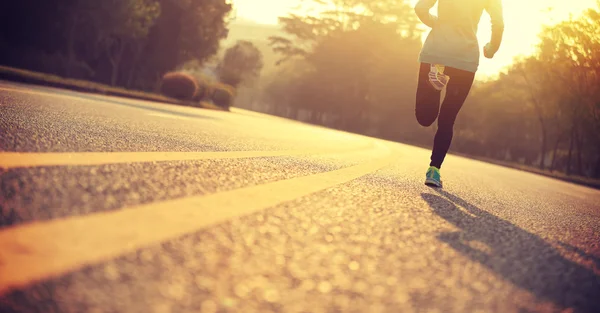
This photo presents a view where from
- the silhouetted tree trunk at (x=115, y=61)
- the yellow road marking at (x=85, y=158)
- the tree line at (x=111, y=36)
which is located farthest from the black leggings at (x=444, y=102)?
the silhouetted tree trunk at (x=115, y=61)

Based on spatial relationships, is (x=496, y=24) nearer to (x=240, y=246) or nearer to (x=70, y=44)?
(x=240, y=246)

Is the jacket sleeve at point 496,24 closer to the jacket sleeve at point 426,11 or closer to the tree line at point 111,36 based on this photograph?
the jacket sleeve at point 426,11

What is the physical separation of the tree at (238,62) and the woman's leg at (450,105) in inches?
1642

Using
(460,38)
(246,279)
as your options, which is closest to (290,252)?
(246,279)

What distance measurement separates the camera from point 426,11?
534cm

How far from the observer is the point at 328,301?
133 centimetres

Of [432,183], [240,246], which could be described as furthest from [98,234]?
[432,183]

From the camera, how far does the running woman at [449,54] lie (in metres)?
5.21

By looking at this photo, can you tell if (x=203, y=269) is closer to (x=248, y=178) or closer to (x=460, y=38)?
(x=248, y=178)

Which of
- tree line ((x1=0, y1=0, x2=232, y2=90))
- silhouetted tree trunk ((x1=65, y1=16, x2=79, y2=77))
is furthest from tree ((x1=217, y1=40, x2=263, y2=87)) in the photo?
silhouetted tree trunk ((x1=65, y1=16, x2=79, y2=77))

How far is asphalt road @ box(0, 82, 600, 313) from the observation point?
121 centimetres

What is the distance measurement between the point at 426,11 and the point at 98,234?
4.53 meters

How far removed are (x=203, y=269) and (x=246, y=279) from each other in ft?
0.37

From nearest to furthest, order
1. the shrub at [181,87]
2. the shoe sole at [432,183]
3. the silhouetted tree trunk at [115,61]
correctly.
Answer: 1. the shoe sole at [432,183]
2. the shrub at [181,87]
3. the silhouetted tree trunk at [115,61]
